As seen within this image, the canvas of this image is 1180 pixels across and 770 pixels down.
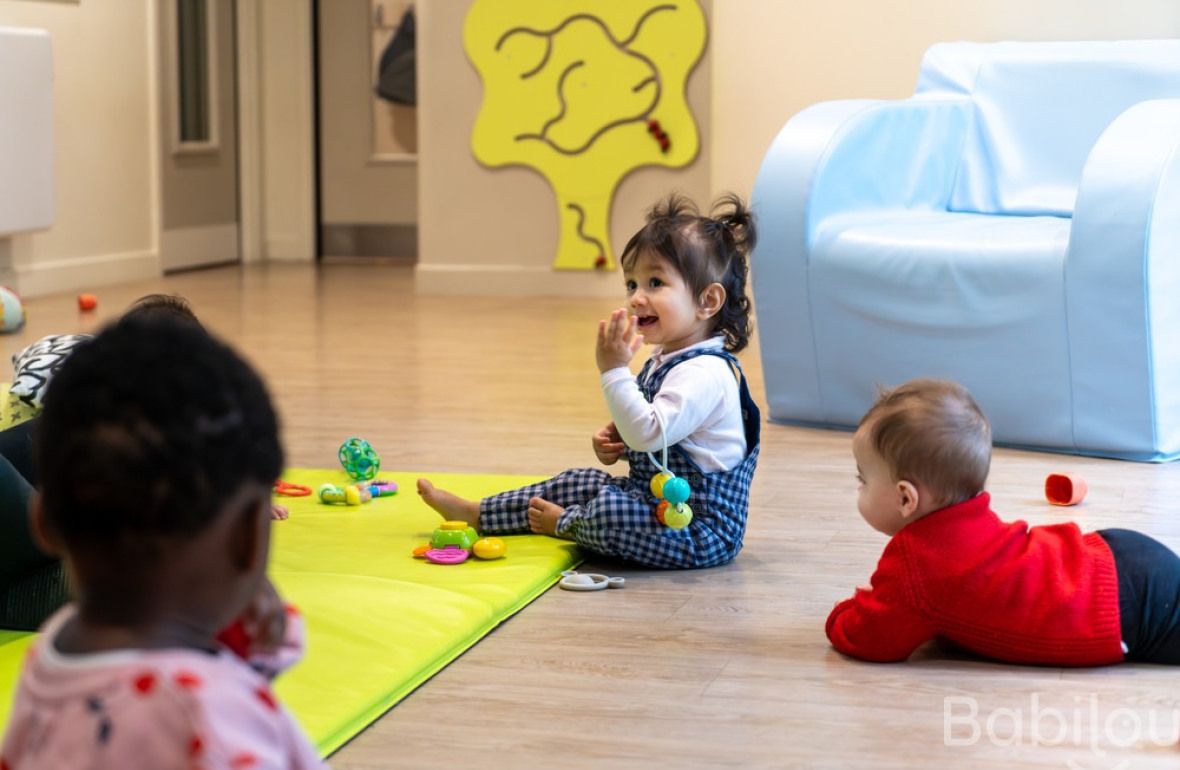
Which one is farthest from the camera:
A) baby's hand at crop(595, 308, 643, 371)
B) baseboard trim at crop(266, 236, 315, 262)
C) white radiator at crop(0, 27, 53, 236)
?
baseboard trim at crop(266, 236, 315, 262)

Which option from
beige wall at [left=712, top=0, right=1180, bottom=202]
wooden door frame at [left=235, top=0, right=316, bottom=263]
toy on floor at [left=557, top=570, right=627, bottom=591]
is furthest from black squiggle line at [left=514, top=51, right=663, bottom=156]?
toy on floor at [left=557, top=570, right=627, bottom=591]

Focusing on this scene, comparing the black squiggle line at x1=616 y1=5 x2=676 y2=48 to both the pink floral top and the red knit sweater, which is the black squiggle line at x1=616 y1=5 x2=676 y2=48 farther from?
the pink floral top

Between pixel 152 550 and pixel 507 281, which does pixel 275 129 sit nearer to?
pixel 507 281

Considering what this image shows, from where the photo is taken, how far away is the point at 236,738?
0.71m

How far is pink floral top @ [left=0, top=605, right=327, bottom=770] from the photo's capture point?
0.70 m

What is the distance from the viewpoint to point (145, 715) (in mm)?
703

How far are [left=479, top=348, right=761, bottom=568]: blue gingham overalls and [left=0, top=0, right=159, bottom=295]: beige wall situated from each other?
11.7 feet

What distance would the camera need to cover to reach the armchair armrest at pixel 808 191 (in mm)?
2861

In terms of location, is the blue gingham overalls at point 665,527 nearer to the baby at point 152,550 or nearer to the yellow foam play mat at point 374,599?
the yellow foam play mat at point 374,599

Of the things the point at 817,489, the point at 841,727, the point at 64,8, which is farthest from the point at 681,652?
the point at 64,8

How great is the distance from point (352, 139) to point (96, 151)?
53.4 inches

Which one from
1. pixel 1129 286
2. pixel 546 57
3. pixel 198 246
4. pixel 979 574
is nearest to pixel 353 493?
pixel 979 574

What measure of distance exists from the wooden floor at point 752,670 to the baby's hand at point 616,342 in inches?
10.7

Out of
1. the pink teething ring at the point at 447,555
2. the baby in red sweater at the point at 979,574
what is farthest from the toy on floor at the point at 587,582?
the baby in red sweater at the point at 979,574
